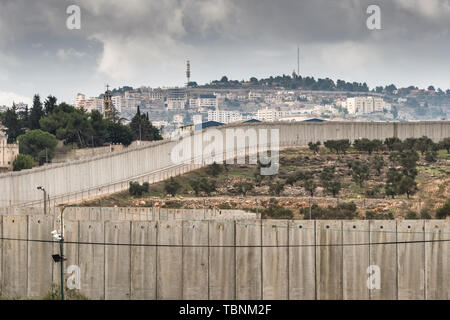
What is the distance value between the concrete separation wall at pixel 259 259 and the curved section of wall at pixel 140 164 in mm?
35922

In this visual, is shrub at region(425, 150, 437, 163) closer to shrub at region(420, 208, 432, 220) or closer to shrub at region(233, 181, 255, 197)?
shrub at region(233, 181, 255, 197)

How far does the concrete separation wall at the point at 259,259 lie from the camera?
32.2 metres

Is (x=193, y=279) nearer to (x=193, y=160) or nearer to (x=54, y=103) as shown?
(x=193, y=160)

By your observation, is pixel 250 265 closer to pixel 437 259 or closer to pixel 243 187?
pixel 437 259

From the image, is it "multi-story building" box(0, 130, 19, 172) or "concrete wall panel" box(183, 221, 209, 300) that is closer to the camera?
"concrete wall panel" box(183, 221, 209, 300)

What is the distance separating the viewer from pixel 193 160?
104812 millimetres

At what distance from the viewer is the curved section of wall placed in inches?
2943

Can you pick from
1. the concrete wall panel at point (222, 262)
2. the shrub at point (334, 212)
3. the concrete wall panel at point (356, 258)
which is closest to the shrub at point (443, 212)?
the shrub at point (334, 212)

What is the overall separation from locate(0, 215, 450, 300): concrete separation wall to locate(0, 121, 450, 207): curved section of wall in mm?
35922

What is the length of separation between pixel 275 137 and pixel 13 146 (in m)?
30.4

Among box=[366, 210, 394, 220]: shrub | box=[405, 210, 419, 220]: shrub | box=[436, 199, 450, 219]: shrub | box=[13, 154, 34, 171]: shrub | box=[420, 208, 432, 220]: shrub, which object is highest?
box=[13, 154, 34, 171]: shrub

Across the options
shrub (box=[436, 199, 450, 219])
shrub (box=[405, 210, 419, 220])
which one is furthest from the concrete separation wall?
shrub (box=[405, 210, 419, 220])

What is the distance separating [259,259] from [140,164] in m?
64.4

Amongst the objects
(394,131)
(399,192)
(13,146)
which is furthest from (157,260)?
(394,131)
